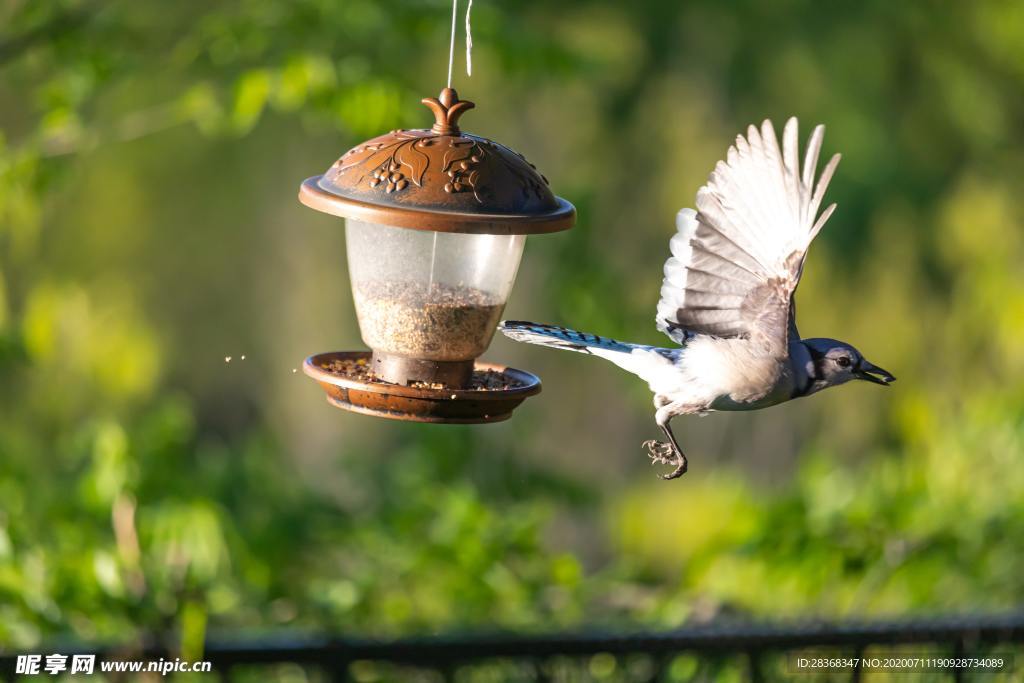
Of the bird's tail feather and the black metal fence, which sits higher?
the bird's tail feather

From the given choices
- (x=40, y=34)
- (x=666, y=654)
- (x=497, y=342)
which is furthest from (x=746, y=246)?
(x=497, y=342)

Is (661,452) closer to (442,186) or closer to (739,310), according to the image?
(739,310)

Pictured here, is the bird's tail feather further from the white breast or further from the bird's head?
the bird's head

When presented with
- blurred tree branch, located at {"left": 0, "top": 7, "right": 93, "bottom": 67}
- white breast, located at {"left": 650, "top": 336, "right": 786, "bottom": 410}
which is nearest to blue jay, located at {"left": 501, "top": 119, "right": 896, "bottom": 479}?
white breast, located at {"left": 650, "top": 336, "right": 786, "bottom": 410}

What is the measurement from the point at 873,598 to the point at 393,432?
6.35 metres

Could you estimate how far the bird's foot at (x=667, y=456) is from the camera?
300 centimetres

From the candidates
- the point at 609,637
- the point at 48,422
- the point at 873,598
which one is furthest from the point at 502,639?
the point at 48,422

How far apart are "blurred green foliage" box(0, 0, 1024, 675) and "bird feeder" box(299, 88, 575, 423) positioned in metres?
1.51

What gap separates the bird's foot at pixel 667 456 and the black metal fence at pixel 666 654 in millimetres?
1102

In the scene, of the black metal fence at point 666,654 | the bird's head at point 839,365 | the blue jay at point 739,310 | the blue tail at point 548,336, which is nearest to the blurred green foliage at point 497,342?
the black metal fence at point 666,654

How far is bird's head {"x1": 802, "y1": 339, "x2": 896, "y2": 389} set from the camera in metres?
2.79

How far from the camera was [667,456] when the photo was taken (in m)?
3.10

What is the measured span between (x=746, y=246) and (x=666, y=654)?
5.81ft

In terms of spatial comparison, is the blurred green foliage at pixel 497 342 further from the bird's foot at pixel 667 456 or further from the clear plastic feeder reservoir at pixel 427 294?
the bird's foot at pixel 667 456
